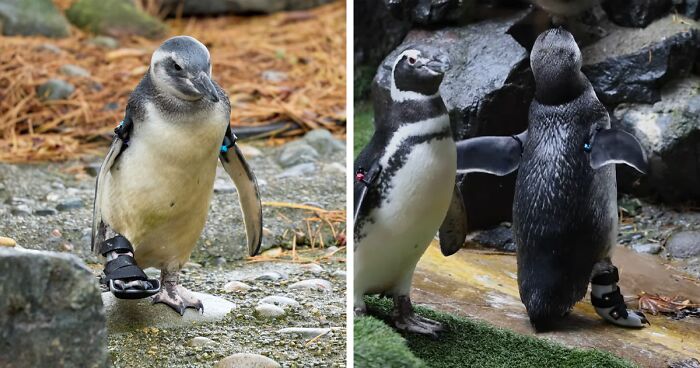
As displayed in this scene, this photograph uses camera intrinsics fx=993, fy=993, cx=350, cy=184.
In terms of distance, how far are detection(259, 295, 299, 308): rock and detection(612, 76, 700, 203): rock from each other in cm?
83

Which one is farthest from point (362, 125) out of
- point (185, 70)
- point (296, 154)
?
point (296, 154)

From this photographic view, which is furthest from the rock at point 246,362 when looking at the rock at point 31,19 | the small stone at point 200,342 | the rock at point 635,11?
the rock at point 31,19

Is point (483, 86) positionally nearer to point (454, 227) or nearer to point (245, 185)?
point (454, 227)

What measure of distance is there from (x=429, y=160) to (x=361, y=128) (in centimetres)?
12

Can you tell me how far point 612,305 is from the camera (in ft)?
4.57

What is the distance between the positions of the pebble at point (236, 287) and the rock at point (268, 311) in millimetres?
116

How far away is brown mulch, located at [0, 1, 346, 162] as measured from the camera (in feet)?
10.4

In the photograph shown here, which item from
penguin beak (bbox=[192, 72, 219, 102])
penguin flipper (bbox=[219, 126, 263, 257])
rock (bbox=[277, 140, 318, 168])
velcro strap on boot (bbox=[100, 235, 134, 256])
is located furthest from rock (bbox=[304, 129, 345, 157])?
penguin beak (bbox=[192, 72, 219, 102])

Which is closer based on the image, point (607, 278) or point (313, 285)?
point (607, 278)

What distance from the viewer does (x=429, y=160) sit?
1.50 m

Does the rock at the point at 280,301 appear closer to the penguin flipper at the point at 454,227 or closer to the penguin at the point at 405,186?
the penguin at the point at 405,186

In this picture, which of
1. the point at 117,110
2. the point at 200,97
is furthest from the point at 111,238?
the point at 117,110

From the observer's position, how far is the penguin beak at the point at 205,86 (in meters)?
1.67

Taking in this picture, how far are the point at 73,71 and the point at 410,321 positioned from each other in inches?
96.8
